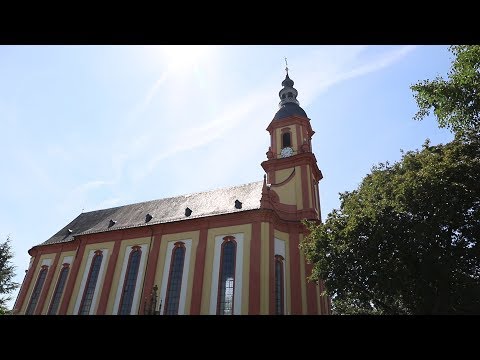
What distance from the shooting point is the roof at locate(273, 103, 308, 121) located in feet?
120

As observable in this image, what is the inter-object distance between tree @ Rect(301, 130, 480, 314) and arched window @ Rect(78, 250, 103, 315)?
21.2m

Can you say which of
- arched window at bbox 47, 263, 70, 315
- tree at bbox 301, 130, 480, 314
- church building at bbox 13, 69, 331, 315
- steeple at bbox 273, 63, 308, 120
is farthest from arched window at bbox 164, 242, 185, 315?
steeple at bbox 273, 63, 308, 120

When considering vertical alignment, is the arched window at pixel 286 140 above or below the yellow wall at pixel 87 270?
above

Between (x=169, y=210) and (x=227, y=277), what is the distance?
37.8ft

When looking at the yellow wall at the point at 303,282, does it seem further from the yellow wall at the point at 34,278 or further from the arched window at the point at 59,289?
the yellow wall at the point at 34,278

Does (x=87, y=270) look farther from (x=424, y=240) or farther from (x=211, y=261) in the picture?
(x=424, y=240)

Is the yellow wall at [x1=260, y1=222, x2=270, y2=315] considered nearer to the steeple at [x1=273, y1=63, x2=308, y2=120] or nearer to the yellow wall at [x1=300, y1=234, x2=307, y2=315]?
the yellow wall at [x1=300, y1=234, x2=307, y2=315]

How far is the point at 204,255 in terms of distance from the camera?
27.0m

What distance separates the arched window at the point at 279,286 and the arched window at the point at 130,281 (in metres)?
12.0

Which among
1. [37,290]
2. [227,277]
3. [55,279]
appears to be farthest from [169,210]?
[37,290]

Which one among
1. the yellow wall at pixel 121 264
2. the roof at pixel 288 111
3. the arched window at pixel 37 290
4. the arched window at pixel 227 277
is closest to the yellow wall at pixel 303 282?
the arched window at pixel 227 277

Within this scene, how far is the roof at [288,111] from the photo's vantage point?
36.6 meters
